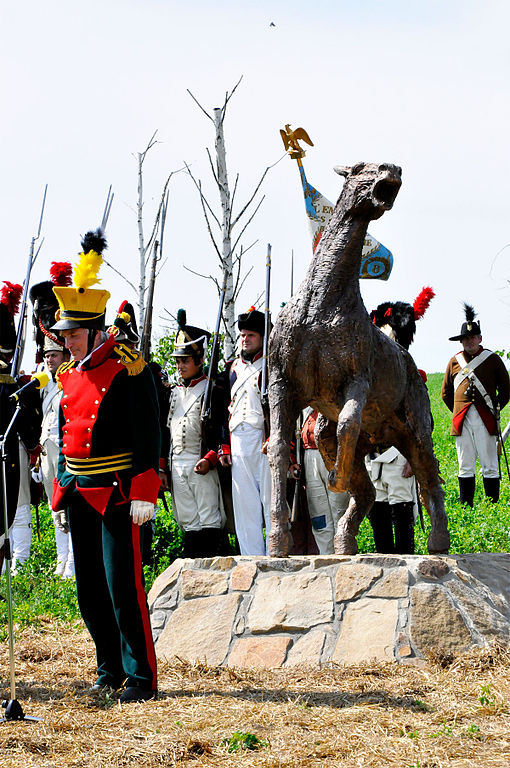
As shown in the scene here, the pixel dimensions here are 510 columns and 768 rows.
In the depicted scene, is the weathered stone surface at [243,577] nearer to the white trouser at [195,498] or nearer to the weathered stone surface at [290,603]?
the weathered stone surface at [290,603]

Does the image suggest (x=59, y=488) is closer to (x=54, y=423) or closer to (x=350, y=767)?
(x=350, y=767)

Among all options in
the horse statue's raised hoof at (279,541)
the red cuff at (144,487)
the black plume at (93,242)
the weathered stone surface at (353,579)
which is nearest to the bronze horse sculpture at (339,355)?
the horse statue's raised hoof at (279,541)

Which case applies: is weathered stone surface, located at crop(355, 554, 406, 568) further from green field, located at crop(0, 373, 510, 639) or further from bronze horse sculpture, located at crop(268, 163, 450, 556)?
green field, located at crop(0, 373, 510, 639)

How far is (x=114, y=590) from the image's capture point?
497 centimetres

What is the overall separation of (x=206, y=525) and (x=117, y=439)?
326 centimetres

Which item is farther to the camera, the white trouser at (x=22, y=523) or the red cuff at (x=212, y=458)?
the white trouser at (x=22, y=523)

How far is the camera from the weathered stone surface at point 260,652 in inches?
223

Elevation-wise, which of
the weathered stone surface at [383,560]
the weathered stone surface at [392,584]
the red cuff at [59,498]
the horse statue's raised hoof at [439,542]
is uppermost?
the red cuff at [59,498]

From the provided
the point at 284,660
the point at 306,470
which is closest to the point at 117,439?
the point at 284,660

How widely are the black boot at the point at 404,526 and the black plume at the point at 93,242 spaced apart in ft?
13.1

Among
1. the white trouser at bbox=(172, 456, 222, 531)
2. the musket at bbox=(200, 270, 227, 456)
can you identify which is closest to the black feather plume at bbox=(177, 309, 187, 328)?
the musket at bbox=(200, 270, 227, 456)

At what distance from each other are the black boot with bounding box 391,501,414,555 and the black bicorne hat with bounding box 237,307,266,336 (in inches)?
78.5

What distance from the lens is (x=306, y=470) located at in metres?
8.01

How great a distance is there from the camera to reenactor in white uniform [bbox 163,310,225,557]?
828cm
